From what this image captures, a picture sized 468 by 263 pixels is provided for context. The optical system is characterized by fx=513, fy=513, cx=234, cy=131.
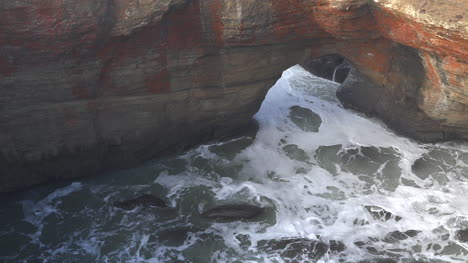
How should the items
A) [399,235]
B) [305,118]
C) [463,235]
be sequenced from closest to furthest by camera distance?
[463,235]
[399,235]
[305,118]

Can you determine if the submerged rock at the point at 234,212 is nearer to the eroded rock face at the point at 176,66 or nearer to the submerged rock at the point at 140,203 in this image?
the submerged rock at the point at 140,203

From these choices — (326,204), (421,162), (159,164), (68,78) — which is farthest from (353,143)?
(68,78)

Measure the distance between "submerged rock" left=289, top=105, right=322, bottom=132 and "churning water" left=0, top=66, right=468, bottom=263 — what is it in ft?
0.41

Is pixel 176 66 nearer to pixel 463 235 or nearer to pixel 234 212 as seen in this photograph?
pixel 234 212

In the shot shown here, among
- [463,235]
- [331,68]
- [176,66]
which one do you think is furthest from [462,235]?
[331,68]

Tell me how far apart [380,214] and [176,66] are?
573 centimetres

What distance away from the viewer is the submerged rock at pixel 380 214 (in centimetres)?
1119

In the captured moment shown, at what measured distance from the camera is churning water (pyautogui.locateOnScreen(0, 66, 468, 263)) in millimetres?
10422

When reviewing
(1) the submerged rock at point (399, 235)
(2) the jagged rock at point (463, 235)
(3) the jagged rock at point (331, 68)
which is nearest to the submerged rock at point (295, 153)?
(1) the submerged rock at point (399, 235)

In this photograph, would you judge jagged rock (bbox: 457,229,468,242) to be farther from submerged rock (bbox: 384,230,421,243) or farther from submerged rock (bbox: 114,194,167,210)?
submerged rock (bbox: 114,194,167,210)

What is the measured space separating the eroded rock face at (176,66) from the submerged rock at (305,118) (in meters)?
1.59

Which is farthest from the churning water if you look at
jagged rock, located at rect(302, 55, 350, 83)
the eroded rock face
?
jagged rock, located at rect(302, 55, 350, 83)

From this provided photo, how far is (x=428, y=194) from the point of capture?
39.0ft

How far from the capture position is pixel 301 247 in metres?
10.4
